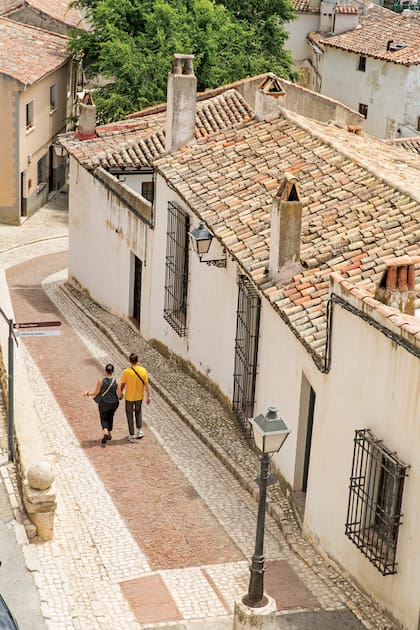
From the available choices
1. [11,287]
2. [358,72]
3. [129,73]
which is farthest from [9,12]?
[11,287]

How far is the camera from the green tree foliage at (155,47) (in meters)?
36.0

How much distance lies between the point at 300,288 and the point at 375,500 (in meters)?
3.39

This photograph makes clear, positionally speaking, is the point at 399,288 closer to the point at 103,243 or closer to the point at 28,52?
the point at 103,243

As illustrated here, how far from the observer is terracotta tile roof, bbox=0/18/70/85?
3447 centimetres

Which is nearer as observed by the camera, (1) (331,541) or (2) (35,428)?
(1) (331,541)

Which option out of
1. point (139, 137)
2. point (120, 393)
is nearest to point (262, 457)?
point (120, 393)

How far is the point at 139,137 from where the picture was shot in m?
25.9

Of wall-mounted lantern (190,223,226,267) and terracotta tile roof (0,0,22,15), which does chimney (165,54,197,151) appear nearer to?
wall-mounted lantern (190,223,226,267)

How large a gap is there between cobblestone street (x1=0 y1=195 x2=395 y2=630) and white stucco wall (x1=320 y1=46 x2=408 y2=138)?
27729mm

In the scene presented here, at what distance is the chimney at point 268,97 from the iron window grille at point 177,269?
7.68 feet

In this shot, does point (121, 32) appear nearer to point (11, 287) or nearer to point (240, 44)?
point (240, 44)

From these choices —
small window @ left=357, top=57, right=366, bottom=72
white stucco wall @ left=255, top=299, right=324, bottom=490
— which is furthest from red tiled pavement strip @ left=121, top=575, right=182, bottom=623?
small window @ left=357, top=57, right=366, bottom=72

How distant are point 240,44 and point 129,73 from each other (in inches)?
187

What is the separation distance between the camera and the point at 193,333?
19.0m
